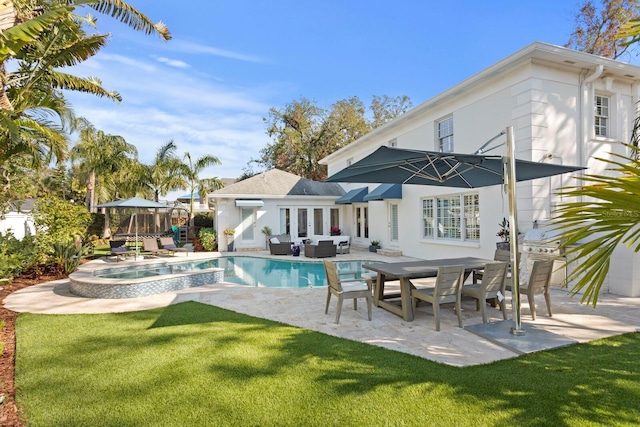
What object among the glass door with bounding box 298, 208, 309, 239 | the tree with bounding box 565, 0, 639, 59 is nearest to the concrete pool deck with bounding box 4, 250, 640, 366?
the glass door with bounding box 298, 208, 309, 239

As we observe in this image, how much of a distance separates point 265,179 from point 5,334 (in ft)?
58.8

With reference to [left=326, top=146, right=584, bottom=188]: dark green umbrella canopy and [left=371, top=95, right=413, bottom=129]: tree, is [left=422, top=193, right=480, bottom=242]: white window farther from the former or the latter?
[left=371, top=95, right=413, bottom=129]: tree

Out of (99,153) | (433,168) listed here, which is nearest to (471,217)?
(433,168)

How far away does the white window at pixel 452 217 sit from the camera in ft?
45.1

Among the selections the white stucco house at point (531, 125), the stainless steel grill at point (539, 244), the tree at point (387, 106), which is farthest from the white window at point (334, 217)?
the tree at point (387, 106)

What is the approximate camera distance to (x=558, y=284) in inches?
413

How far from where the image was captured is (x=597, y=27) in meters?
20.8

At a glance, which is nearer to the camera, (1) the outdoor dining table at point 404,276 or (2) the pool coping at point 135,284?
(1) the outdoor dining table at point 404,276

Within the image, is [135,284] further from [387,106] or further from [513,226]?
[387,106]

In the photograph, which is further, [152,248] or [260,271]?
[152,248]

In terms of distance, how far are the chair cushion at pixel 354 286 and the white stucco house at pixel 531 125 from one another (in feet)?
22.1

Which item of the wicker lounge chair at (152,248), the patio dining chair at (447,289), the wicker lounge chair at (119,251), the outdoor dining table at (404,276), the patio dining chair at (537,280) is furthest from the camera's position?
the wicker lounge chair at (152,248)

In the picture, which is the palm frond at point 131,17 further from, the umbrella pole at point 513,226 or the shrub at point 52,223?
the umbrella pole at point 513,226

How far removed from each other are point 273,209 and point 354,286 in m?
15.4
